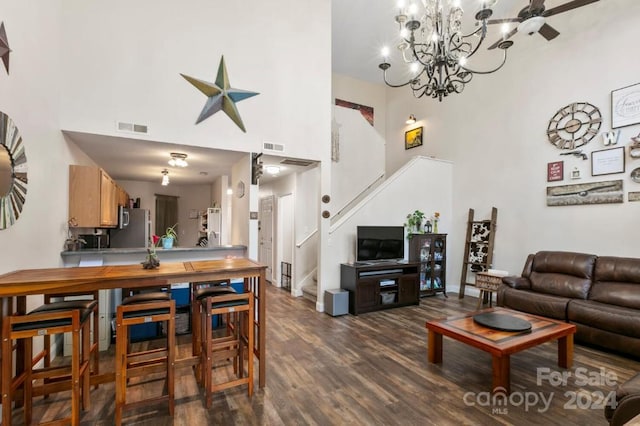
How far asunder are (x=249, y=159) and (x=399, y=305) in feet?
11.3

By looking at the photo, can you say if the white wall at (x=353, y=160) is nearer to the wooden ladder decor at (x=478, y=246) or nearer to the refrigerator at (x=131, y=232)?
the wooden ladder decor at (x=478, y=246)

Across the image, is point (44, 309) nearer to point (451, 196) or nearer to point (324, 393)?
point (324, 393)

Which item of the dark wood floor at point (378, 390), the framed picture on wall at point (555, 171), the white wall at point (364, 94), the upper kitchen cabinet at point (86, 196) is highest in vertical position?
the white wall at point (364, 94)

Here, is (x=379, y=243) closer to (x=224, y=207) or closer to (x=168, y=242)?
(x=168, y=242)

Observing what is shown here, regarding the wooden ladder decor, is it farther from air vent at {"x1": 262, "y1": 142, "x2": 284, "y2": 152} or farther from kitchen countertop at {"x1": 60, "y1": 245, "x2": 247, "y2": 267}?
kitchen countertop at {"x1": 60, "y1": 245, "x2": 247, "y2": 267}

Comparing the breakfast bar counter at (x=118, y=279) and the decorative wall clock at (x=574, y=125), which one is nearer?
the breakfast bar counter at (x=118, y=279)

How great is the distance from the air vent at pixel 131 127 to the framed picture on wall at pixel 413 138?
571 centimetres

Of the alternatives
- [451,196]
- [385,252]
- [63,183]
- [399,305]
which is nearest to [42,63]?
[63,183]

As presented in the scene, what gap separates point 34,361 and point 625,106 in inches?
275

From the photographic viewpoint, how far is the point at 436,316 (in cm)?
464

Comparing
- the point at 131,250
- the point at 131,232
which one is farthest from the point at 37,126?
the point at 131,232

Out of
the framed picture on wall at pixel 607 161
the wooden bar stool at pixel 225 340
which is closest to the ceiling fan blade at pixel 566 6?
the framed picture on wall at pixel 607 161

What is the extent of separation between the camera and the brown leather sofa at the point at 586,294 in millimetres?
3240

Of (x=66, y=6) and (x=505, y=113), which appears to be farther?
(x=505, y=113)
